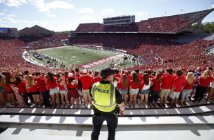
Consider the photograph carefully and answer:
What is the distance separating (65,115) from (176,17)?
176ft

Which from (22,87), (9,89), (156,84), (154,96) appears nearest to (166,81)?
(156,84)

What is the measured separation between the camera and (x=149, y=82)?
7344 mm

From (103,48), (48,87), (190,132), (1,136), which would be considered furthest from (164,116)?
(103,48)

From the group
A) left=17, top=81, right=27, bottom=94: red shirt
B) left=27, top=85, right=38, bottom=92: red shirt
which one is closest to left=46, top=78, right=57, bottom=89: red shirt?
left=27, top=85, right=38, bottom=92: red shirt

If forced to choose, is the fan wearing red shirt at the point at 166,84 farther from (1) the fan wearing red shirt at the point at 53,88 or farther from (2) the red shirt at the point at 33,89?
(2) the red shirt at the point at 33,89

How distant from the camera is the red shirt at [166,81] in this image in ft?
24.0

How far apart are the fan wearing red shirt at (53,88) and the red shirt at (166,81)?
4.17 metres

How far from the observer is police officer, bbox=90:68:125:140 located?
3.81m

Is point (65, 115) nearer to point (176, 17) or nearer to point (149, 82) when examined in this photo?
point (149, 82)

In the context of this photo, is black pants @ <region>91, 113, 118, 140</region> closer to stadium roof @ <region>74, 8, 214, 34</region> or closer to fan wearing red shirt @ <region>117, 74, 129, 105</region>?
fan wearing red shirt @ <region>117, 74, 129, 105</region>

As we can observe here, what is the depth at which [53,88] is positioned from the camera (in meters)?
7.51

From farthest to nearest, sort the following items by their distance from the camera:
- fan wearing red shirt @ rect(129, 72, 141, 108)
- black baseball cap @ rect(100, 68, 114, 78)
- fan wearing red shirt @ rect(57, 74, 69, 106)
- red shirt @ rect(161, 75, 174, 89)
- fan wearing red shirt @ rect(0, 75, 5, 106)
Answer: fan wearing red shirt @ rect(0, 75, 5, 106)
fan wearing red shirt @ rect(57, 74, 69, 106)
red shirt @ rect(161, 75, 174, 89)
fan wearing red shirt @ rect(129, 72, 141, 108)
black baseball cap @ rect(100, 68, 114, 78)

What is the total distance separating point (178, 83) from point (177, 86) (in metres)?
0.13

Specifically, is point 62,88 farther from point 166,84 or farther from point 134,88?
point 166,84
